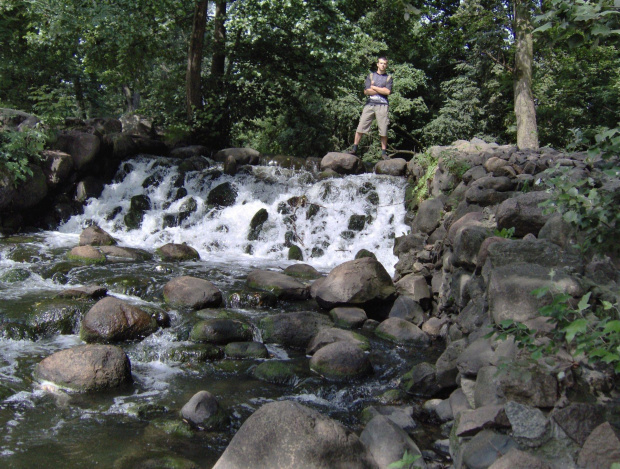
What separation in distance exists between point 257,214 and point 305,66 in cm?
554

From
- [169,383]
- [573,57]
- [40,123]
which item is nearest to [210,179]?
[40,123]

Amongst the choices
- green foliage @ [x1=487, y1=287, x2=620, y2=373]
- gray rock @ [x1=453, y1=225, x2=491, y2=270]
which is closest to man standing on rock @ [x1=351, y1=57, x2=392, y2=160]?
gray rock @ [x1=453, y1=225, x2=491, y2=270]

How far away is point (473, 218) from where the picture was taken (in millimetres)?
6535

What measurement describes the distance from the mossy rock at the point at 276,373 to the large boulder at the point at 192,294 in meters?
1.91

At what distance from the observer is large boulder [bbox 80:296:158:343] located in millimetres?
5773

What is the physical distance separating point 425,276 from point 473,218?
1.53 m

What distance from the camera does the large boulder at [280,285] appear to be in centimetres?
763

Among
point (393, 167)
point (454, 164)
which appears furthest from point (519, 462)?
point (393, 167)

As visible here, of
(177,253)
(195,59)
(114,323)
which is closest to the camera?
(114,323)

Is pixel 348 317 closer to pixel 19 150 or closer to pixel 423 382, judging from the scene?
pixel 423 382

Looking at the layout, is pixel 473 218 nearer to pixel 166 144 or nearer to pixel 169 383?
pixel 169 383

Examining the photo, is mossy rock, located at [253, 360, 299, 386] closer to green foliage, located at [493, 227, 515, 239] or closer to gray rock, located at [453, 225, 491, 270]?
gray rock, located at [453, 225, 491, 270]

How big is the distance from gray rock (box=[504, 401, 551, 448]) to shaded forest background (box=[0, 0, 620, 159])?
9.71m

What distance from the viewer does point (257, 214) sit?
11.1 metres
